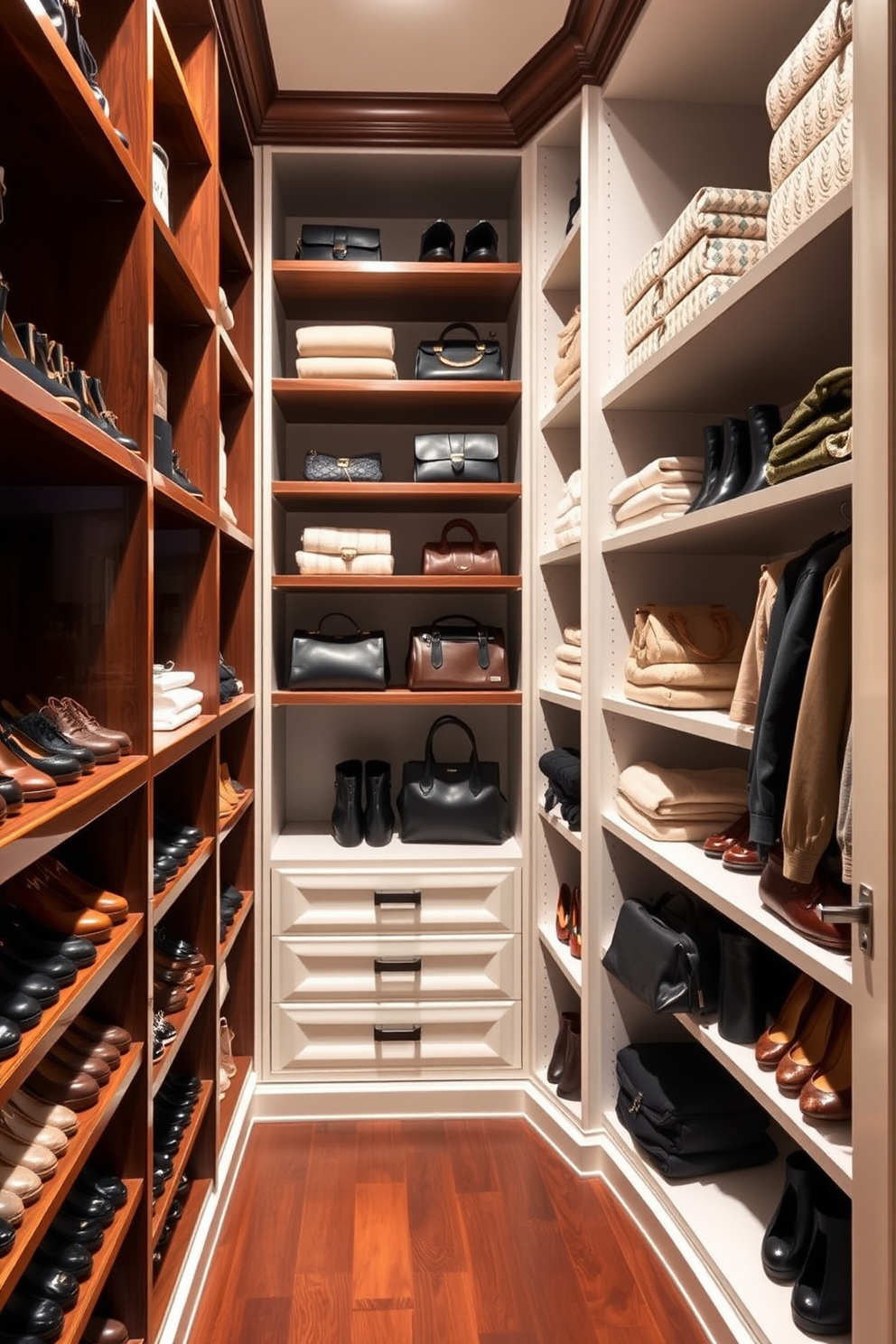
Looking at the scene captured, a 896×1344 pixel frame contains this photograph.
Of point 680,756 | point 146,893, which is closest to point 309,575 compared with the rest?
point 680,756

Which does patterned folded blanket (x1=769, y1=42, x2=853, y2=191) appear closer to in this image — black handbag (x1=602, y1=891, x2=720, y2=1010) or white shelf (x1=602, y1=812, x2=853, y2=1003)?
white shelf (x1=602, y1=812, x2=853, y2=1003)

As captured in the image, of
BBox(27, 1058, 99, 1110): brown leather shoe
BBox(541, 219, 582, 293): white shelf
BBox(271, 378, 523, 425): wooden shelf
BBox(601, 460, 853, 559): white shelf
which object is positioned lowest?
BBox(27, 1058, 99, 1110): brown leather shoe

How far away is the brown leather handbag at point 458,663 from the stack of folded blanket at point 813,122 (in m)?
1.50

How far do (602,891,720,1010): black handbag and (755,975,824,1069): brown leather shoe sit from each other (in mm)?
233

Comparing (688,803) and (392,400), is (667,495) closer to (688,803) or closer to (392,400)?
(688,803)

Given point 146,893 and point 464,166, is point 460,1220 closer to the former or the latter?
point 146,893

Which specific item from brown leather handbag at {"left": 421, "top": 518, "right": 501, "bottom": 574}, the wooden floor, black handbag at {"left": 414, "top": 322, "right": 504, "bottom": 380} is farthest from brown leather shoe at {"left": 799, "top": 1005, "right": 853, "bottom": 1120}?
black handbag at {"left": 414, "top": 322, "right": 504, "bottom": 380}

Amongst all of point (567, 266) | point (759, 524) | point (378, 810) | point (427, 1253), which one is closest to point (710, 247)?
point (759, 524)

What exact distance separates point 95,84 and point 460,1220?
2.31 meters

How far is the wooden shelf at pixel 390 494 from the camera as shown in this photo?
8.96 ft

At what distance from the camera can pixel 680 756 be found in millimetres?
2354

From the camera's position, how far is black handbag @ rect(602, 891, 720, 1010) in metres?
1.91

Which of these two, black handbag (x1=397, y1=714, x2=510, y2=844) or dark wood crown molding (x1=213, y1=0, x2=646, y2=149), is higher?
dark wood crown molding (x1=213, y1=0, x2=646, y2=149)

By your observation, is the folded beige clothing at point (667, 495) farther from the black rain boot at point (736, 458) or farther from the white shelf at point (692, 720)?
the white shelf at point (692, 720)
